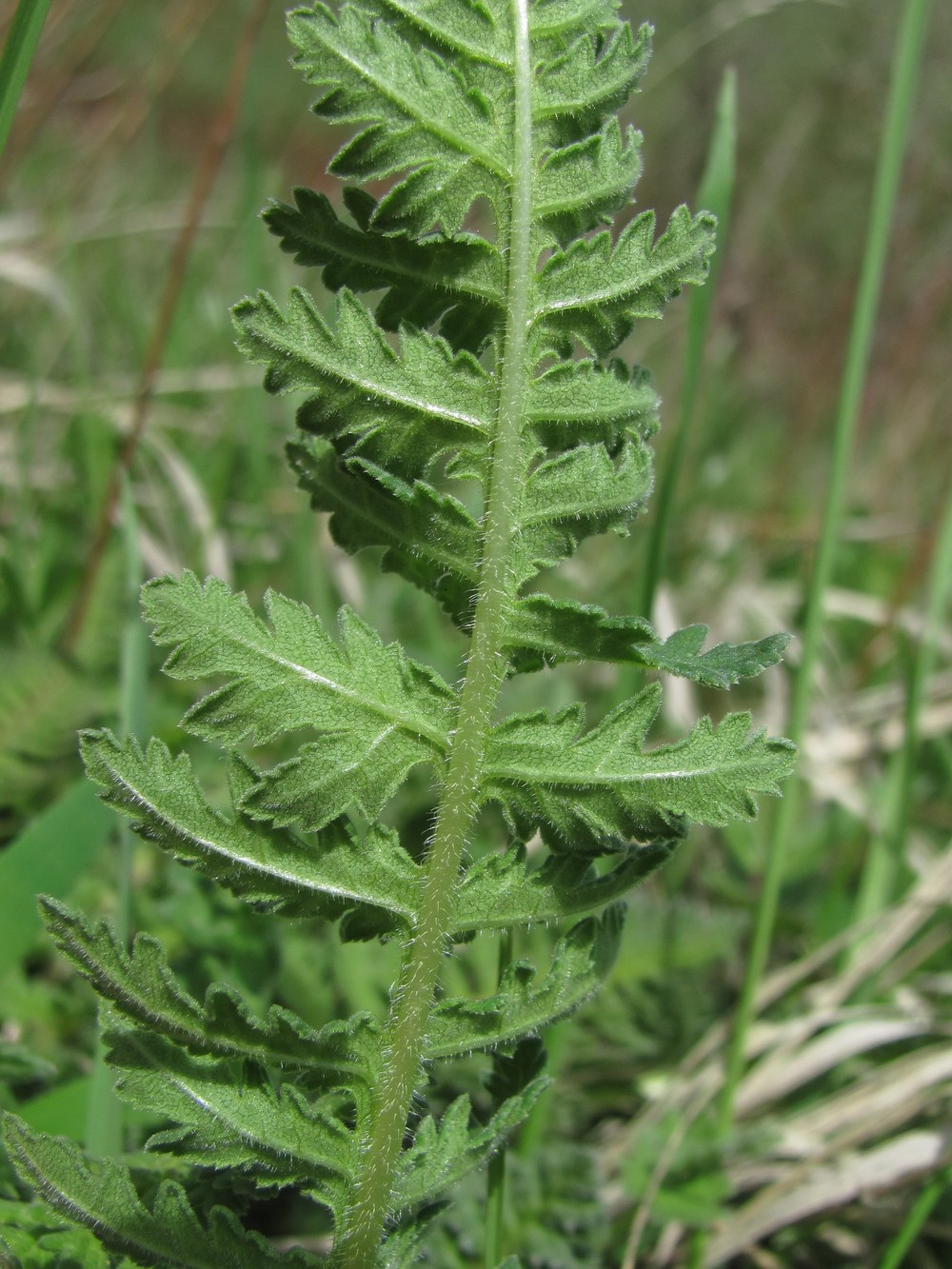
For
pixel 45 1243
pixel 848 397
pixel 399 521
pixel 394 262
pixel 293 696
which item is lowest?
pixel 45 1243

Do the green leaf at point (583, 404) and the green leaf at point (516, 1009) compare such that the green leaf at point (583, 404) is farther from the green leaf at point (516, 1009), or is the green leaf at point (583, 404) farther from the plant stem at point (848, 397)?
the plant stem at point (848, 397)

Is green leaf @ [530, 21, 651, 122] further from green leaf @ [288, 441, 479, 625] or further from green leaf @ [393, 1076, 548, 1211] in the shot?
green leaf @ [393, 1076, 548, 1211]

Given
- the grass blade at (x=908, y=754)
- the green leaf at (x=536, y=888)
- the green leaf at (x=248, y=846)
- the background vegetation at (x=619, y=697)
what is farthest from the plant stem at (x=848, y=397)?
the green leaf at (x=248, y=846)

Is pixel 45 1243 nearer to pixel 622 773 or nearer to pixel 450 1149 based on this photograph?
pixel 450 1149

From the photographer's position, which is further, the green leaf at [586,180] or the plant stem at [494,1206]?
the plant stem at [494,1206]

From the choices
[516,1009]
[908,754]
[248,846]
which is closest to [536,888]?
[516,1009]
